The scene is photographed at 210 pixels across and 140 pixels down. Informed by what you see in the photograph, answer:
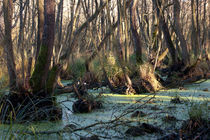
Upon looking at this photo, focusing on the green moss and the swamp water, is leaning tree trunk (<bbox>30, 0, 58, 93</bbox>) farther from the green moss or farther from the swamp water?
the swamp water

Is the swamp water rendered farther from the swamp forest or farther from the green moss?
the green moss

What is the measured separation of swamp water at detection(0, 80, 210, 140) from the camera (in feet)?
6.20

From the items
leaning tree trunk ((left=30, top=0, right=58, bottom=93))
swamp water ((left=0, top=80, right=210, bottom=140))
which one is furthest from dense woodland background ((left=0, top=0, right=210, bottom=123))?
swamp water ((left=0, top=80, right=210, bottom=140))

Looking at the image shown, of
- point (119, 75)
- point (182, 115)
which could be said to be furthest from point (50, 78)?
point (119, 75)

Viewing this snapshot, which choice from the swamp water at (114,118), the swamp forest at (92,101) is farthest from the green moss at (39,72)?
the swamp water at (114,118)

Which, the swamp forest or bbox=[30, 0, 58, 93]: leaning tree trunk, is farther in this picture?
bbox=[30, 0, 58, 93]: leaning tree trunk

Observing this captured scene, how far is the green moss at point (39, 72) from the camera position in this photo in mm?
2621

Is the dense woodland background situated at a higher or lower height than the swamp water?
higher

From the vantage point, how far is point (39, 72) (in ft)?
8.71

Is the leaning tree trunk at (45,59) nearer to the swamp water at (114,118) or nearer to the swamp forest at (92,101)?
the swamp forest at (92,101)

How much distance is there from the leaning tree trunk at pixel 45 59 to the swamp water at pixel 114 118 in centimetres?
30

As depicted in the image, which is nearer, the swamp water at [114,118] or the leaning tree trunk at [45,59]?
the swamp water at [114,118]

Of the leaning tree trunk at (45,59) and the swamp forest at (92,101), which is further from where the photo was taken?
the leaning tree trunk at (45,59)

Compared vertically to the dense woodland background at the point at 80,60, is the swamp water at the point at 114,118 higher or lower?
lower
